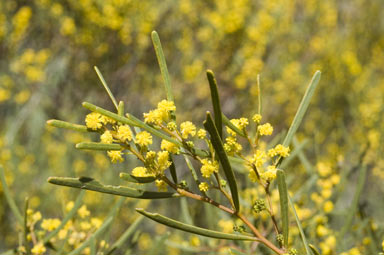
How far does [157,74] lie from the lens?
3633 mm

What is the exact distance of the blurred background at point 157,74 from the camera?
269cm

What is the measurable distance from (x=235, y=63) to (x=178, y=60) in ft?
3.14

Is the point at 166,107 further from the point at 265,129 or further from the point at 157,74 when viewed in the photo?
the point at 157,74

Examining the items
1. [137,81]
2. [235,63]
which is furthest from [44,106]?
[235,63]

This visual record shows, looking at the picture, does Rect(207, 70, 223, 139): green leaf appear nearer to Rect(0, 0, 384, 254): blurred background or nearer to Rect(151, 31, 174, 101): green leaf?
Rect(151, 31, 174, 101): green leaf

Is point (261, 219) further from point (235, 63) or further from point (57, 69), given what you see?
point (57, 69)

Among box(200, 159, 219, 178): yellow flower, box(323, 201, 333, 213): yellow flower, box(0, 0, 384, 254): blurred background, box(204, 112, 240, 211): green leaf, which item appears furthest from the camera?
box(0, 0, 384, 254): blurred background

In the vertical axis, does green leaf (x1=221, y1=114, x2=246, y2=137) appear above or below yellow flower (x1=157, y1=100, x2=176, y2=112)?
below

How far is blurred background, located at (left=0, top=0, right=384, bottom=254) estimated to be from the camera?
269cm

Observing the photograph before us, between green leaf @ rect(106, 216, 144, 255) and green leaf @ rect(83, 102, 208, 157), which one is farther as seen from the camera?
green leaf @ rect(106, 216, 144, 255)

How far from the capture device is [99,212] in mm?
2309

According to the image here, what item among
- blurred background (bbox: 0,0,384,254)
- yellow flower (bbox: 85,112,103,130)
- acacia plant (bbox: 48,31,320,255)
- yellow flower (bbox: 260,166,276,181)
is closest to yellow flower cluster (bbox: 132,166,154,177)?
acacia plant (bbox: 48,31,320,255)

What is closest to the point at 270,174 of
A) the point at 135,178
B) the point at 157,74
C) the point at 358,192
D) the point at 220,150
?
the point at 220,150

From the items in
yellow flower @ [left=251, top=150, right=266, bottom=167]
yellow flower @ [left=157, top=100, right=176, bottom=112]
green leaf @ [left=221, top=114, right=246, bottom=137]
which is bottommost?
yellow flower @ [left=251, top=150, right=266, bottom=167]
